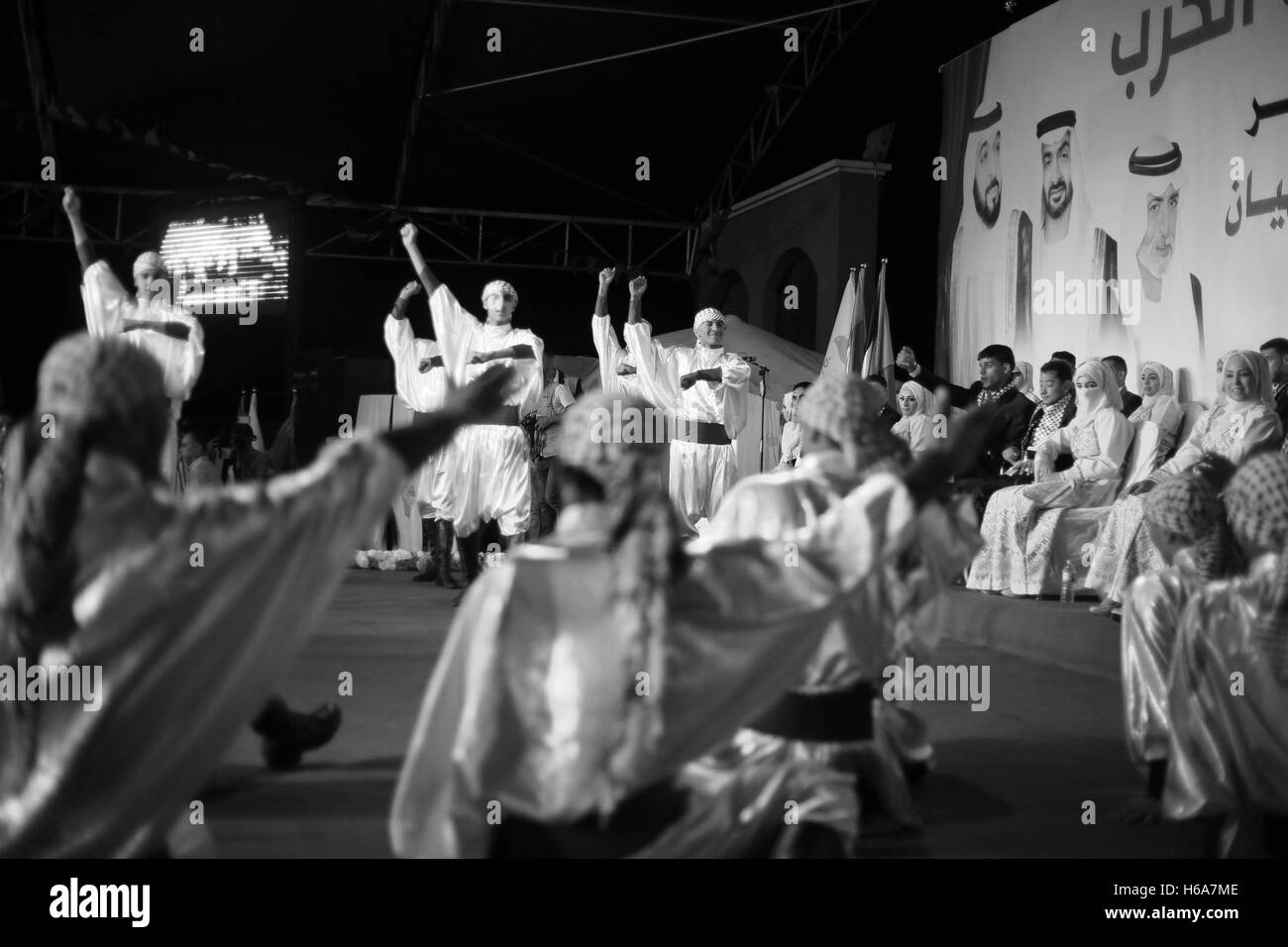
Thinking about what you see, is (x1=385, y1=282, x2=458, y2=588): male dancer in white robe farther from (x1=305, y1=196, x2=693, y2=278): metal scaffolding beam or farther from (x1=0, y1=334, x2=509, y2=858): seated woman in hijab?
(x1=0, y1=334, x2=509, y2=858): seated woman in hijab

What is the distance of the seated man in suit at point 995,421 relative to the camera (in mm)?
7605

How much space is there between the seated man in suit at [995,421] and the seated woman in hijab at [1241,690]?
4.24m

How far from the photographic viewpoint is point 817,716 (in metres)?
3.08

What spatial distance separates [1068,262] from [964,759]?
21.4 feet

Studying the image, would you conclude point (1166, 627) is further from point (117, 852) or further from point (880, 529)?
point (117, 852)

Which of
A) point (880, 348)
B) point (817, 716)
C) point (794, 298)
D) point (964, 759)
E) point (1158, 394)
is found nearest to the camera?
point (817, 716)

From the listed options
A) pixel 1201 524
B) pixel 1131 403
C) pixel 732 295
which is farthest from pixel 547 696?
pixel 732 295

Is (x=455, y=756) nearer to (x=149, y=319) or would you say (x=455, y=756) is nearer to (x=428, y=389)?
(x=149, y=319)

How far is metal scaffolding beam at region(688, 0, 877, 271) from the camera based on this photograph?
10.7 meters

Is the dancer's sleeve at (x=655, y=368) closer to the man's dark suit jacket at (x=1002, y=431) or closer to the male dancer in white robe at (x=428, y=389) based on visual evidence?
the male dancer in white robe at (x=428, y=389)

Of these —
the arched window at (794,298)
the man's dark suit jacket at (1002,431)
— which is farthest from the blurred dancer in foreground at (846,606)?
the arched window at (794,298)
